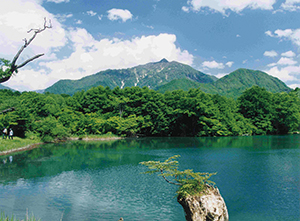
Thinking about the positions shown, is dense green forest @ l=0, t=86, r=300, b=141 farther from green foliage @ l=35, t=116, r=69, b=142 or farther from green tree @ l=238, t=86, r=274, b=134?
green foliage @ l=35, t=116, r=69, b=142

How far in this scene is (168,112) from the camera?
56.0 m

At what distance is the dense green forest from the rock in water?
141 feet

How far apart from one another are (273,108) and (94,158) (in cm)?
4939

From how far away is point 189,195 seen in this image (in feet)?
24.8

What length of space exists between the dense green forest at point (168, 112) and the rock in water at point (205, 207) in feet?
141

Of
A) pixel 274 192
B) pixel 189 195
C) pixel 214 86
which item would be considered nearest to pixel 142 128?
pixel 274 192

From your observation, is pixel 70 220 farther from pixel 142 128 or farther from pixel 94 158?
pixel 142 128

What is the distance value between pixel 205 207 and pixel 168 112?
48.7 m

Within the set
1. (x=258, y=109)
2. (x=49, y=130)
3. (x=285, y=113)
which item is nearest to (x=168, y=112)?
(x=258, y=109)

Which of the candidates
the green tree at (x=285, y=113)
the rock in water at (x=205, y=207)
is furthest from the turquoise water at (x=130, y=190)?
the green tree at (x=285, y=113)

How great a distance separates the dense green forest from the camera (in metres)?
51.2

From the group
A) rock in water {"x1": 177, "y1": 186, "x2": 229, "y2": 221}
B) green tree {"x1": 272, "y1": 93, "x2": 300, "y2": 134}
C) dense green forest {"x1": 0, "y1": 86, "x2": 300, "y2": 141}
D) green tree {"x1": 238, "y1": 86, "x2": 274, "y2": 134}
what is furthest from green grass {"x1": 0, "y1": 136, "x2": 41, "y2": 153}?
green tree {"x1": 272, "y1": 93, "x2": 300, "y2": 134}

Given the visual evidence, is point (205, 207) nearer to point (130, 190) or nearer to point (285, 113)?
point (130, 190)

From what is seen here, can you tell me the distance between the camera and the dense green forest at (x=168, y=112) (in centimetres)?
5122
